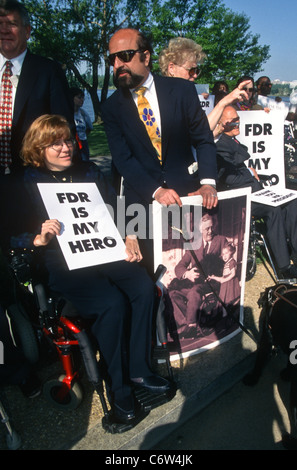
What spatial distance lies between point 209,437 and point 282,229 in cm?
240

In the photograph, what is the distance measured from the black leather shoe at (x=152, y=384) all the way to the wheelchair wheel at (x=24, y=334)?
70 cm

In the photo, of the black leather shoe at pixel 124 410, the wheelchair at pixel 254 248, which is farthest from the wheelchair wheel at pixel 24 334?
the wheelchair at pixel 254 248

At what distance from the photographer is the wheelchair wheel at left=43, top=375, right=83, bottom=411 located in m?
2.38

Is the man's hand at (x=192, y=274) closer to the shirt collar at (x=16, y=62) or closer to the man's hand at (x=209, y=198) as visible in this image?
the man's hand at (x=209, y=198)

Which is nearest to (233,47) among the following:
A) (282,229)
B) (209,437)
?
(282,229)

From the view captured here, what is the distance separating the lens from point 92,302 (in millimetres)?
2287

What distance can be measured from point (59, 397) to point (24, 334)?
48cm

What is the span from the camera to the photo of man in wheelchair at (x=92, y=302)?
227 cm

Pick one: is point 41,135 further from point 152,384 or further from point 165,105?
point 152,384

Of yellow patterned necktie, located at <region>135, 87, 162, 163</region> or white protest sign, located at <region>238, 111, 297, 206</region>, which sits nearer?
yellow patterned necktie, located at <region>135, 87, 162, 163</region>

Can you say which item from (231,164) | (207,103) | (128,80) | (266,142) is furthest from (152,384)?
(207,103)

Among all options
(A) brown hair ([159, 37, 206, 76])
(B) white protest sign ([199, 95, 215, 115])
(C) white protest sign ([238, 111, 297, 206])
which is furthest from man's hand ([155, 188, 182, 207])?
(B) white protest sign ([199, 95, 215, 115])

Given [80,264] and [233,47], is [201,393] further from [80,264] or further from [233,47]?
[233,47]

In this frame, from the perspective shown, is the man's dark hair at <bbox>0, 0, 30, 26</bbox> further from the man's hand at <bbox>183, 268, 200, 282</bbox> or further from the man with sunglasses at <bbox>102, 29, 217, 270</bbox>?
the man's hand at <bbox>183, 268, 200, 282</bbox>
